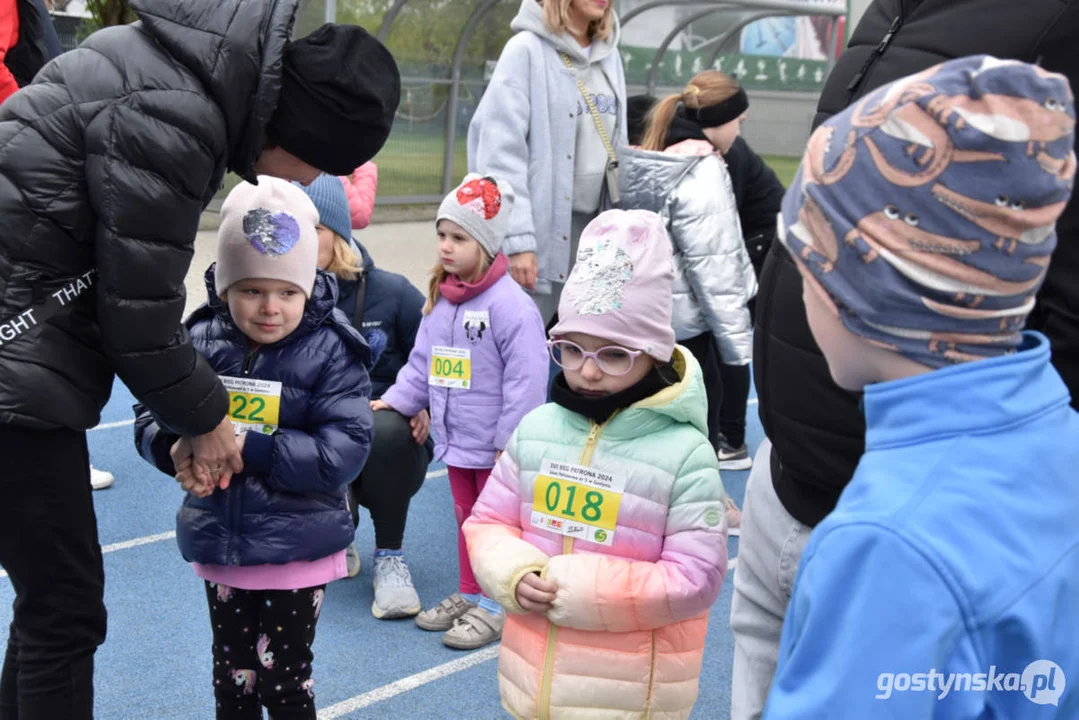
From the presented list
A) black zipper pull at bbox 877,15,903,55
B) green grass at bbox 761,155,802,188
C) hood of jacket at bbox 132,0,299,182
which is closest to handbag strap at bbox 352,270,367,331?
hood of jacket at bbox 132,0,299,182

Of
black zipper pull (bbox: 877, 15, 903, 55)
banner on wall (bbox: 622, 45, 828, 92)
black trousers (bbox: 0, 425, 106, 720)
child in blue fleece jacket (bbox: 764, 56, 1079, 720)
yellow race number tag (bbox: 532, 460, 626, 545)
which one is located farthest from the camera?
banner on wall (bbox: 622, 45, 828, 92)

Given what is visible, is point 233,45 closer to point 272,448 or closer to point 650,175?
point 272,448

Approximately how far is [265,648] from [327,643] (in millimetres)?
1215

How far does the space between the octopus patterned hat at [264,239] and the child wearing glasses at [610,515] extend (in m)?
0.69

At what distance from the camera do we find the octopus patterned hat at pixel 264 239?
9.38 feet

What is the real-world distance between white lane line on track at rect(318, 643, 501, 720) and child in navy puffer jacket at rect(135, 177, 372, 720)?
641mm

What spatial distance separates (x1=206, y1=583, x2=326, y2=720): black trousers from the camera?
290 centimetres

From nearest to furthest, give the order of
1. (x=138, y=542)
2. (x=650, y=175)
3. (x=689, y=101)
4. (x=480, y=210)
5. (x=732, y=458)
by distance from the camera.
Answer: (x=480, y=210)
(x=138, y=542)
(x=650, y=175)
(x=689, y=101)
(x=732, y=458)

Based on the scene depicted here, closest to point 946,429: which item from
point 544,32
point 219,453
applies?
point 219,453

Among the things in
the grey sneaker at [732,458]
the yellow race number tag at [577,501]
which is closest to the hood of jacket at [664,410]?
the yellow race number tag at [577,501]

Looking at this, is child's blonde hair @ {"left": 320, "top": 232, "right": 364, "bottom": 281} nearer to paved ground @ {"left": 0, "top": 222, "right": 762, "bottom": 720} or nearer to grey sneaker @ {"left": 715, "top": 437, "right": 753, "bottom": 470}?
paved ground @ {"left": 0, "top": 222, "right": 762, "bottom": 720}

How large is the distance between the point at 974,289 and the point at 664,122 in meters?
4.55

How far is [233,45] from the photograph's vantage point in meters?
2.37

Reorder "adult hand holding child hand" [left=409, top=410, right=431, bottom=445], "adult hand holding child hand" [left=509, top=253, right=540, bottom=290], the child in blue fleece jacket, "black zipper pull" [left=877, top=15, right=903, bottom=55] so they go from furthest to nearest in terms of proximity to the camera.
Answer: "adult hand holding child hand" [left=409, top=410, right=431, bottom=445] < "adult hand holding child hand" [left=509, top=253, right=540, bottom=290] < "black zipper pull" [left=877, top=15, right=903, bottom=55] < the child in blue fleece jacket
